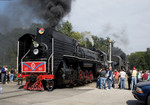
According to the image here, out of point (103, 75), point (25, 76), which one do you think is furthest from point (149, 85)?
point (25, 76)

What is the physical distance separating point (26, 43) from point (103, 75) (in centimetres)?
593

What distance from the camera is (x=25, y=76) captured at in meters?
11.8

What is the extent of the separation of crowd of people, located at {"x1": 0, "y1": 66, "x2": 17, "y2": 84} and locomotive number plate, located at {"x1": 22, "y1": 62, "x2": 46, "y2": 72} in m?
5.62

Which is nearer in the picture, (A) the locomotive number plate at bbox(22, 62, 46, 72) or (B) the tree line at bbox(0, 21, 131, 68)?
(A) the locomotive number plate at bbox(22, 62, 46, 72)

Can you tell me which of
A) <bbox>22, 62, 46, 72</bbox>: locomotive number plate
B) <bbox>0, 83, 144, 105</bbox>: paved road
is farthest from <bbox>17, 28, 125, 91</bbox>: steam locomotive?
<bbox>0, 83, 144, 105</bbox>: paved road

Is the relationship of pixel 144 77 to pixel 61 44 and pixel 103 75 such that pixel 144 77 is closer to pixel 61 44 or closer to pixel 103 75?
pixel 103 75

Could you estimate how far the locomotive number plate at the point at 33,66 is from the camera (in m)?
11.5

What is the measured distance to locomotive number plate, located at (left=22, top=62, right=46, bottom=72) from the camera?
451 inches

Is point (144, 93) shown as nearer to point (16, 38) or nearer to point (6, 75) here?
point (6, 75)

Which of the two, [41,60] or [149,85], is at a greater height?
[41,60]

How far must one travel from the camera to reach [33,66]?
1169 cm

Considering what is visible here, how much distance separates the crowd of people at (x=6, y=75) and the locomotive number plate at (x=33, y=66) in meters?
5.62

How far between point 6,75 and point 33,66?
722cm

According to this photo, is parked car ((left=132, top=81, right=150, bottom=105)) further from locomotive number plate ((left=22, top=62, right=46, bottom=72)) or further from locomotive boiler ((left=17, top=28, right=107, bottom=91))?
locomotive number plate ((left=22, top=62, right=46, bottom=72))
